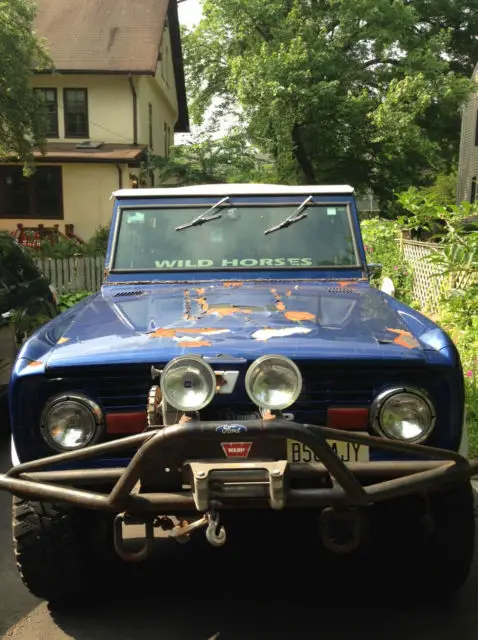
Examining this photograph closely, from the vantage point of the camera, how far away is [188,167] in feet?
63.9

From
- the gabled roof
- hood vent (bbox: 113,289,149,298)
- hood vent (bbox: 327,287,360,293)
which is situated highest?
the gabled roof

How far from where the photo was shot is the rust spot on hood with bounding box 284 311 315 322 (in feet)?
10.0

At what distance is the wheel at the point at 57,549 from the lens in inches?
110

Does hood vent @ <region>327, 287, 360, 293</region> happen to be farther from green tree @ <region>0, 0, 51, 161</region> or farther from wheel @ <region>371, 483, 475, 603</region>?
green tree @ <region>0, 0, 51, 161</region>

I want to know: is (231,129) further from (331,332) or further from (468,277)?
(331,332)

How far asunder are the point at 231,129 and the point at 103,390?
68.3 ft

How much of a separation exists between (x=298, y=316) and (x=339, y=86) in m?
18.8

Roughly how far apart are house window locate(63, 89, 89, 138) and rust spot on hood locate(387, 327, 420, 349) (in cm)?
1930

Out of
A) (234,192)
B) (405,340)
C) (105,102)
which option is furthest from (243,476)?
(105,102)

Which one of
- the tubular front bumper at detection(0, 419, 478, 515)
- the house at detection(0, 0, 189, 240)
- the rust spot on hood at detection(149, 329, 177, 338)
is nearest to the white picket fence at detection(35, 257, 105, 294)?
the house at detection(0, 0, 189, 240)

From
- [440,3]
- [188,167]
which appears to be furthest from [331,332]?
[440,3]

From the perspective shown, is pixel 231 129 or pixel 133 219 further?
pixel 231 129

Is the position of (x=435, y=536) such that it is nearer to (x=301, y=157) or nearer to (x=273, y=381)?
(x=273, y=381)

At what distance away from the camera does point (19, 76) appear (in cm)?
1288
